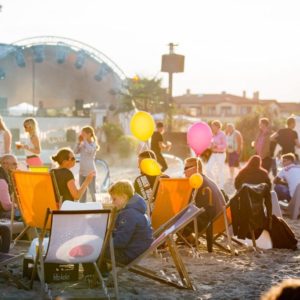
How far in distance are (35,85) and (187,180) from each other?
2538 cm

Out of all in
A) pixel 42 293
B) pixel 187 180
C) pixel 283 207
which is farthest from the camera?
pixel 283 207

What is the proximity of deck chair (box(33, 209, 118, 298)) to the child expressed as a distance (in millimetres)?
340

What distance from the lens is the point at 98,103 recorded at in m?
32.2

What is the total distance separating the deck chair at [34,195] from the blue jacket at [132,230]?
5.98 feet

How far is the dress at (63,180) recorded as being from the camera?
826 centimetres

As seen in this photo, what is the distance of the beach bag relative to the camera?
A: 846cm

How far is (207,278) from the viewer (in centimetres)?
686

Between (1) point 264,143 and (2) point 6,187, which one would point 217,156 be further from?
(2) point 6,187

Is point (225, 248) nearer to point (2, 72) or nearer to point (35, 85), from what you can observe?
point (2, 72)

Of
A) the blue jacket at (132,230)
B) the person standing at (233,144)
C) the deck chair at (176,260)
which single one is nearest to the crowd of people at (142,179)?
the blue jacket at (132,230)

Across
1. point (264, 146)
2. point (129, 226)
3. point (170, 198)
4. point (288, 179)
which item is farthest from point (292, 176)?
point (129, 226)

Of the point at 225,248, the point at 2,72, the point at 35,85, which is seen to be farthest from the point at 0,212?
the point at 35,85

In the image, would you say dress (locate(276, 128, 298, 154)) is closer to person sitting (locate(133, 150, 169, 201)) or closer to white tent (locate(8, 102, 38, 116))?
person sitting (locate(133, 150, 169, 201))

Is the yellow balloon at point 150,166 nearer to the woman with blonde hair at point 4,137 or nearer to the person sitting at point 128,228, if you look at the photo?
the person sitting at point 128,228
